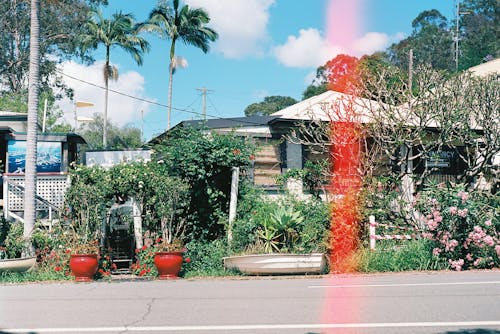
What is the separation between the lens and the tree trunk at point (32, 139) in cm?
1575

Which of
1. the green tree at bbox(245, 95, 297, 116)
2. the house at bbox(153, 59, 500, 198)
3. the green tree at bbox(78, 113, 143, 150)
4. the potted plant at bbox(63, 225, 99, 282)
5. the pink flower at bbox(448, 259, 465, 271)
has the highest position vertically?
the green tree at bbox(245, 95, 297, 116)

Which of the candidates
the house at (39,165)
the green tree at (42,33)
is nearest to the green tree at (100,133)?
the green tree at (42,33)

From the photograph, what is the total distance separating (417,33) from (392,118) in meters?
65.6

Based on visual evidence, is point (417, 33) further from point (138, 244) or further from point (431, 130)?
point (138, 244)

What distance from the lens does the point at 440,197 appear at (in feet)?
53.4

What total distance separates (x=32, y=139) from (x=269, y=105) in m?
67.8

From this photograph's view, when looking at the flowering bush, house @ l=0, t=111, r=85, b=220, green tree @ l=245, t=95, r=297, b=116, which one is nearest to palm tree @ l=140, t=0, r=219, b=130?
house @ l=0, t=111, r=85, b=220

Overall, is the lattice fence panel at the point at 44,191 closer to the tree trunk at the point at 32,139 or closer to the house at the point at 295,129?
the tree trunk at the point at 32,139

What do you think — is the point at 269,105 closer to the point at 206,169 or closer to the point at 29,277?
the point at 206,169

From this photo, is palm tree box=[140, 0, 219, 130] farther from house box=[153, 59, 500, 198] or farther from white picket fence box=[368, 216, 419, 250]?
white picket fence box=[368, 216, 419, 250]

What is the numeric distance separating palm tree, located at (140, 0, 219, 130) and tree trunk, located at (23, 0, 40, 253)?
20.8m

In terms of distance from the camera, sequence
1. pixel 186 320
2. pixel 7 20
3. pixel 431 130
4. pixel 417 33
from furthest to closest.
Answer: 1. pixel 417 33
2. pixel 7 20
3. pixel 431 130
4. pixel 186 320

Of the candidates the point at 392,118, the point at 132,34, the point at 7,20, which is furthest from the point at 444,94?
the point at 7,20

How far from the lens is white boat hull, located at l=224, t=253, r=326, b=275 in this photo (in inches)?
583
